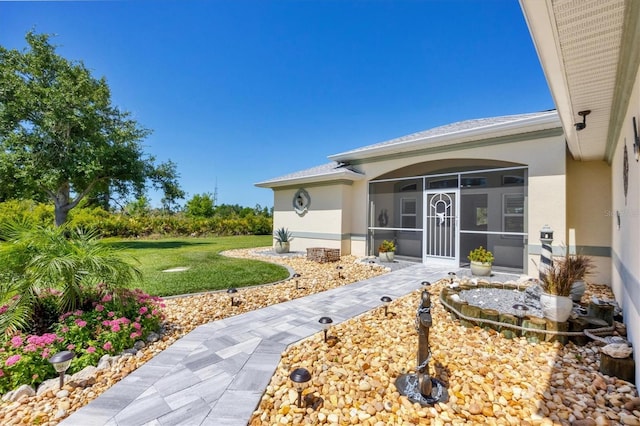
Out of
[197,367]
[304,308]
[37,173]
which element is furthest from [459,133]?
[37,173]

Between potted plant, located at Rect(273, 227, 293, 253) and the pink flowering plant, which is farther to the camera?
potted plant, located at Rect(273, 227, 293, 253)

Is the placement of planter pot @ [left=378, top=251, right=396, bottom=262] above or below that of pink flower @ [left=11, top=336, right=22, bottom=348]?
above

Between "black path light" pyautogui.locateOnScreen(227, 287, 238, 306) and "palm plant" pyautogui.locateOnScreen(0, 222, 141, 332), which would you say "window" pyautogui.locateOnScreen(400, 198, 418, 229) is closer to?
"black path light" pyautogui.locateOnScreen(227, 287, 238, 306)

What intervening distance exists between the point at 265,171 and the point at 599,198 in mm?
26708

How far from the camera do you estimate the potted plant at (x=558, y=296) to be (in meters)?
3.53

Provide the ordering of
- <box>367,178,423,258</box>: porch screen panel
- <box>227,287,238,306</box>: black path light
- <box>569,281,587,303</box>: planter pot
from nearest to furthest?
<box>569,281,587,303</box>: planter pot, <box>227,287,238,306</box>: black path light, <box>367,178,423,258</box>: porch screen panel

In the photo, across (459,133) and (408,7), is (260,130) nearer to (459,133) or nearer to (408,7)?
(408,7)

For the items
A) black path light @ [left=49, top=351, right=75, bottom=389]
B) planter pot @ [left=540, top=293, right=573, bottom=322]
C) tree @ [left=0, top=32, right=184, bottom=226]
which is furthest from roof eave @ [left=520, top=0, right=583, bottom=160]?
tree @ [left=0, top=32, right=184, bottom=226]

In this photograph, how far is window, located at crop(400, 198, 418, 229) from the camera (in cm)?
1012

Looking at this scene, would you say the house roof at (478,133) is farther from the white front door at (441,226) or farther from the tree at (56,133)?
the tree at (56,133)

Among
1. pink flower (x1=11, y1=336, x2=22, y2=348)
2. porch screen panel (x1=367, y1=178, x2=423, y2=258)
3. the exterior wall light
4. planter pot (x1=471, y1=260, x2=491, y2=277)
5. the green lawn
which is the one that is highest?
the exterior wall light

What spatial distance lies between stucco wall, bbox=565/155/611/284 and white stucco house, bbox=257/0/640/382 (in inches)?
1.0

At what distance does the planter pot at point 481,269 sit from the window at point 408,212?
307cm

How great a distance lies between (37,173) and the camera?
46.0ft
